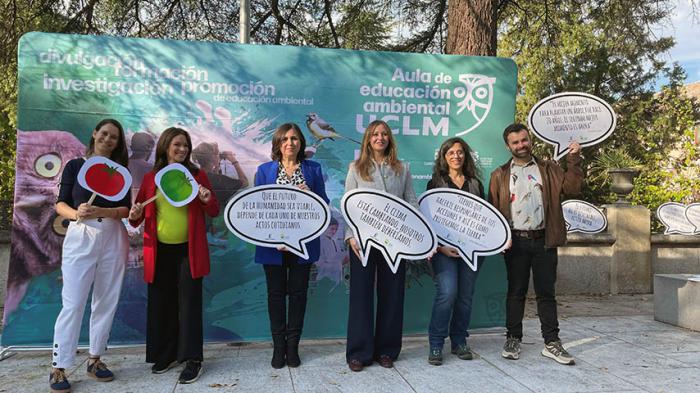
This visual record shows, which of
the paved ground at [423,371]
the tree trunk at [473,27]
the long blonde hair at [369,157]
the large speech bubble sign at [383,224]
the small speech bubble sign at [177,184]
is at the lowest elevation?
the paved ground at [423,371]

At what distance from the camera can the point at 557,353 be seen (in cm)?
405

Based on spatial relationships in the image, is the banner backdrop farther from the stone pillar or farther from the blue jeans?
the stone pillar

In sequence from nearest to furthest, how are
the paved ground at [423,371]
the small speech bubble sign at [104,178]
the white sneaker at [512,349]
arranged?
1. the small speech bubble sign at [104,178]
2. the paved ground at [423,371]
3. the white sneaker at [512,349]

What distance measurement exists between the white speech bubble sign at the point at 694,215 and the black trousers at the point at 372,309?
6.77 m

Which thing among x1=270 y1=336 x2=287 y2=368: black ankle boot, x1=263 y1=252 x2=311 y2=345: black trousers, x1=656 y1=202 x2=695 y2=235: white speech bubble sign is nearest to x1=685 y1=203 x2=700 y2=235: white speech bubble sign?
x1=656 y1=202 x2=695 y2=235: white speech bubble sign

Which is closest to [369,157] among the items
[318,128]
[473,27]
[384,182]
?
[384,182]

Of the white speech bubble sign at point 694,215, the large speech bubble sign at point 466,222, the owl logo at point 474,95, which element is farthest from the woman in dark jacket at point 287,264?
the white speech bubble sign at point 694,215

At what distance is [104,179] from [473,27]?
435 centimetres

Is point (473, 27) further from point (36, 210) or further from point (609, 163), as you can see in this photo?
point (609, 163)

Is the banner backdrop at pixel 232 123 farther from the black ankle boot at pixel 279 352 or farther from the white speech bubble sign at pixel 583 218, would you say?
the white speech bubble sign at pixel 583 218

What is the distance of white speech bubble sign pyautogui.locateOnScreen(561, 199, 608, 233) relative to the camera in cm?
780

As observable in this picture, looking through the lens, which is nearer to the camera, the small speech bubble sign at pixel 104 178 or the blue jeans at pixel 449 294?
the small speech bubble sign at pixel 104 178

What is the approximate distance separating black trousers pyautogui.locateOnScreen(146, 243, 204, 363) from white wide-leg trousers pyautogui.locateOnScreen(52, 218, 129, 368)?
10.7 inches

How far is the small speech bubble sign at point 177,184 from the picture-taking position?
11.6ft
